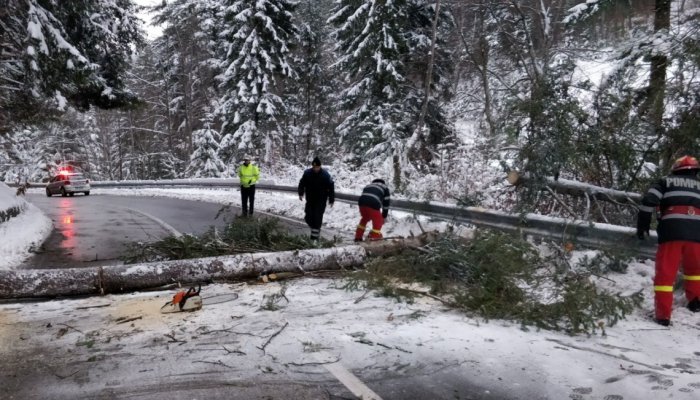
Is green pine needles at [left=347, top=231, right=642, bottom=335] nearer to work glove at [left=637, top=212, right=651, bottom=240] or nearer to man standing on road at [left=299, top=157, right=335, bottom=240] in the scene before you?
work glove at [left=637, top=212, right=651, bottom=240]

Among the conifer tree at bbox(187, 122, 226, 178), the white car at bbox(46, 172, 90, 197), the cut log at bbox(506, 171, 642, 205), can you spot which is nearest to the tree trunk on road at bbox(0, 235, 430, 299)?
the cut log at bbox(506, 171, 642, 205)

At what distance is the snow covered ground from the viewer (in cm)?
339

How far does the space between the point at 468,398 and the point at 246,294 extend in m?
3.12

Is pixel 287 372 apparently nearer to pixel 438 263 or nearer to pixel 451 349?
pixel 451 349

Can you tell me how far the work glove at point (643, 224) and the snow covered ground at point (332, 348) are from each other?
54 centimetres

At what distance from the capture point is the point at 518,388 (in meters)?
3.36

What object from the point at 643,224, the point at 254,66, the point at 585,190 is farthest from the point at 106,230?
the point at 254,66

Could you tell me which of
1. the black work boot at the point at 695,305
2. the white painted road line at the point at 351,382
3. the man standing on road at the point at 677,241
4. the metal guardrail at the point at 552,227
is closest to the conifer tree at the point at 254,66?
the metal guardrail at the point at 552,227

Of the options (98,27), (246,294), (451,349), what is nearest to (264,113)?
(98,27)

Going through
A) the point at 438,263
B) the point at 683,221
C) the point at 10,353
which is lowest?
the point at 10,353

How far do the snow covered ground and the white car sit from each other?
25.8 metres

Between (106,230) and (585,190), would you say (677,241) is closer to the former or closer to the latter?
(585,190)

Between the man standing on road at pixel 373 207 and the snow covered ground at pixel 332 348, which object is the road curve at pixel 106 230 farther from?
the snow covered ground at pixel 332 348

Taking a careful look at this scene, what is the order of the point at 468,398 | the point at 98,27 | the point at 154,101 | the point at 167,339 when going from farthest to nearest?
the point at 154,101
the point at 98,27
the point at 167,339
the point at 468,398
